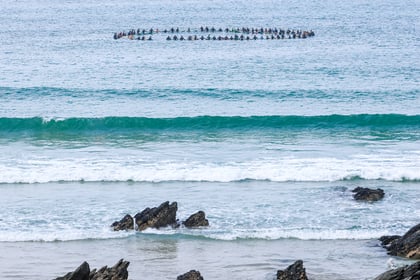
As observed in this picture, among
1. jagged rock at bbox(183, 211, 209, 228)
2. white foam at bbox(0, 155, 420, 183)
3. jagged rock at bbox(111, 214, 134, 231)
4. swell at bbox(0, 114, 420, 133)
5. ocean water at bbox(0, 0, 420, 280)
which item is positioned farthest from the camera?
swell at bbox(0, 114, 420, 133)

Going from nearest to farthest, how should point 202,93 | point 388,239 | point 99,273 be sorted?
1. point 99,273
2. point 388,239
3. point 202,93

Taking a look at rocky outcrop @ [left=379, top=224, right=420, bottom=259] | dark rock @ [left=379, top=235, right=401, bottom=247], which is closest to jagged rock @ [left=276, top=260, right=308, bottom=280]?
rocky outcrop @ [left=379, top=224, right=420, bottom=259]

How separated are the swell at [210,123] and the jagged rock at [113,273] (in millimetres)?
23652

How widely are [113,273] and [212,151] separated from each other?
59.8 ft

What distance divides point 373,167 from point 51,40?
54527mm

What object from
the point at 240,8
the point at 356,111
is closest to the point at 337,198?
the point at 356,111

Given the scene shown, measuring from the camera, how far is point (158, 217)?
2834cm

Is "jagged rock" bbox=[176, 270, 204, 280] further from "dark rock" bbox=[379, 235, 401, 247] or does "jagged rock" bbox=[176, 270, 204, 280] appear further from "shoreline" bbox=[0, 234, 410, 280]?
"dark rock" bbox=[379, 235, 401, 247]

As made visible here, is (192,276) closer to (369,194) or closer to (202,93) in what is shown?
(369,194)

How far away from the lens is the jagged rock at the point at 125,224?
28234mm

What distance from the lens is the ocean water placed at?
26.5 metres

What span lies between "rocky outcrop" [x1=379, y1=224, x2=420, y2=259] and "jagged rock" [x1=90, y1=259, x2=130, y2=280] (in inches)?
288

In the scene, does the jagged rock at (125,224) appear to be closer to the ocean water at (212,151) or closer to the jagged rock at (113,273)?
the ocean water at (212,151)

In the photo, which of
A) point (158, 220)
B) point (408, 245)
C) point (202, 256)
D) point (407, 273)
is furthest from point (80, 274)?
point (408, 245)
